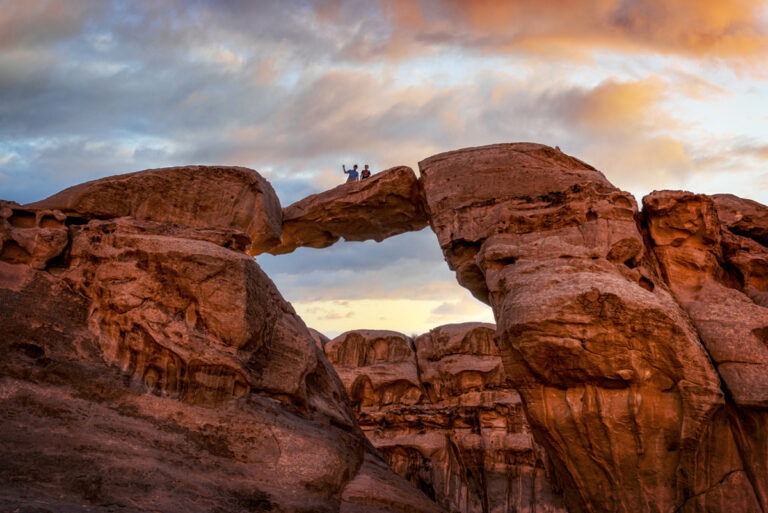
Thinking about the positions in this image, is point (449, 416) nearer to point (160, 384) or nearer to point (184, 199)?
point (184, 199)

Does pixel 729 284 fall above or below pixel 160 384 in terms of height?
above

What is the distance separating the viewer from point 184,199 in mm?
13320

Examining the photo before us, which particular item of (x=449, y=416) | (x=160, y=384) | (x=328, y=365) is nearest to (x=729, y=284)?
(x=328, y=365)

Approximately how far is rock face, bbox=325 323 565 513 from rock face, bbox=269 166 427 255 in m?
6.59

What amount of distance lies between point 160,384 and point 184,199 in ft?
18.1

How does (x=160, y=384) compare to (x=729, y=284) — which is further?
(x=729, y=284)

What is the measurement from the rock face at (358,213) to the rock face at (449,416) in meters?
6.59

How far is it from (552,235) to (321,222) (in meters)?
Result: 6.38

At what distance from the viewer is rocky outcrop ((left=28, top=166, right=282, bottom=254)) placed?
12406 mm

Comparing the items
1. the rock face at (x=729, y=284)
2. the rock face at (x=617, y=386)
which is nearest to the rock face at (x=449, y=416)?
the rock face at (x=617, y=386)

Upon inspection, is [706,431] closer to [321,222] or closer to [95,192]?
[321,222]

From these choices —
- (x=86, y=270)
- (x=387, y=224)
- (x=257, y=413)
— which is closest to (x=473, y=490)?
(x=387, y=224)

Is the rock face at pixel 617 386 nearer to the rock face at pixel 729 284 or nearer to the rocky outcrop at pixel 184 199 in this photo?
the rock face at pixel 729 284

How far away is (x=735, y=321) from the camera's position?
981 cm
